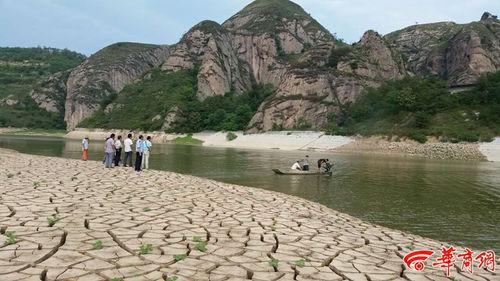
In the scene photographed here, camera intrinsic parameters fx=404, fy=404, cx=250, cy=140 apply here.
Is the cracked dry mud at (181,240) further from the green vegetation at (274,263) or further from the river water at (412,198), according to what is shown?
the river water at (412,198)

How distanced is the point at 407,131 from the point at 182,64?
95.0 meters

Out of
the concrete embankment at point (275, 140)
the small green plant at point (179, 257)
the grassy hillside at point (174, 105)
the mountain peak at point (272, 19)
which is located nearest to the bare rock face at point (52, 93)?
the grassy hillside at point (174, 105)

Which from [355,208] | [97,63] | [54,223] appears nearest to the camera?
[54,223]

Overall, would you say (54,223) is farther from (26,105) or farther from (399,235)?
(26,105)

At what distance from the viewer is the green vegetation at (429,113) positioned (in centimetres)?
6544

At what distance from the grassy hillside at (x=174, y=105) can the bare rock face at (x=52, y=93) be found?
3936 cm

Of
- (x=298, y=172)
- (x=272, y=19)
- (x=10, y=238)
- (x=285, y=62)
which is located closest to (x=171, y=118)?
(x=285, y=62)

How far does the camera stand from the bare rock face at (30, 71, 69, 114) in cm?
16710

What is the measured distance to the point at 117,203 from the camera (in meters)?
12.4

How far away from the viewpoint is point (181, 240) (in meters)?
8.68

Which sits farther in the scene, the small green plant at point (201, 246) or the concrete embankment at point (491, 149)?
the concrete embankment at point (491, 149)

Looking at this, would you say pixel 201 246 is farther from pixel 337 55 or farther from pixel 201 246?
pixel 337 55

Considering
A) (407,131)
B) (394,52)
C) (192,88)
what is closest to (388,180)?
(407,131)

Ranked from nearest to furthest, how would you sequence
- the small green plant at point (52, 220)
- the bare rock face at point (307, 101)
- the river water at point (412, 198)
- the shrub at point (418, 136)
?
1. the small green plant at point (52, 220)
2. the river water at point (412, 198)
3. the shrub at point (418, 136)
4. the bare rock face at point (307, 101)
